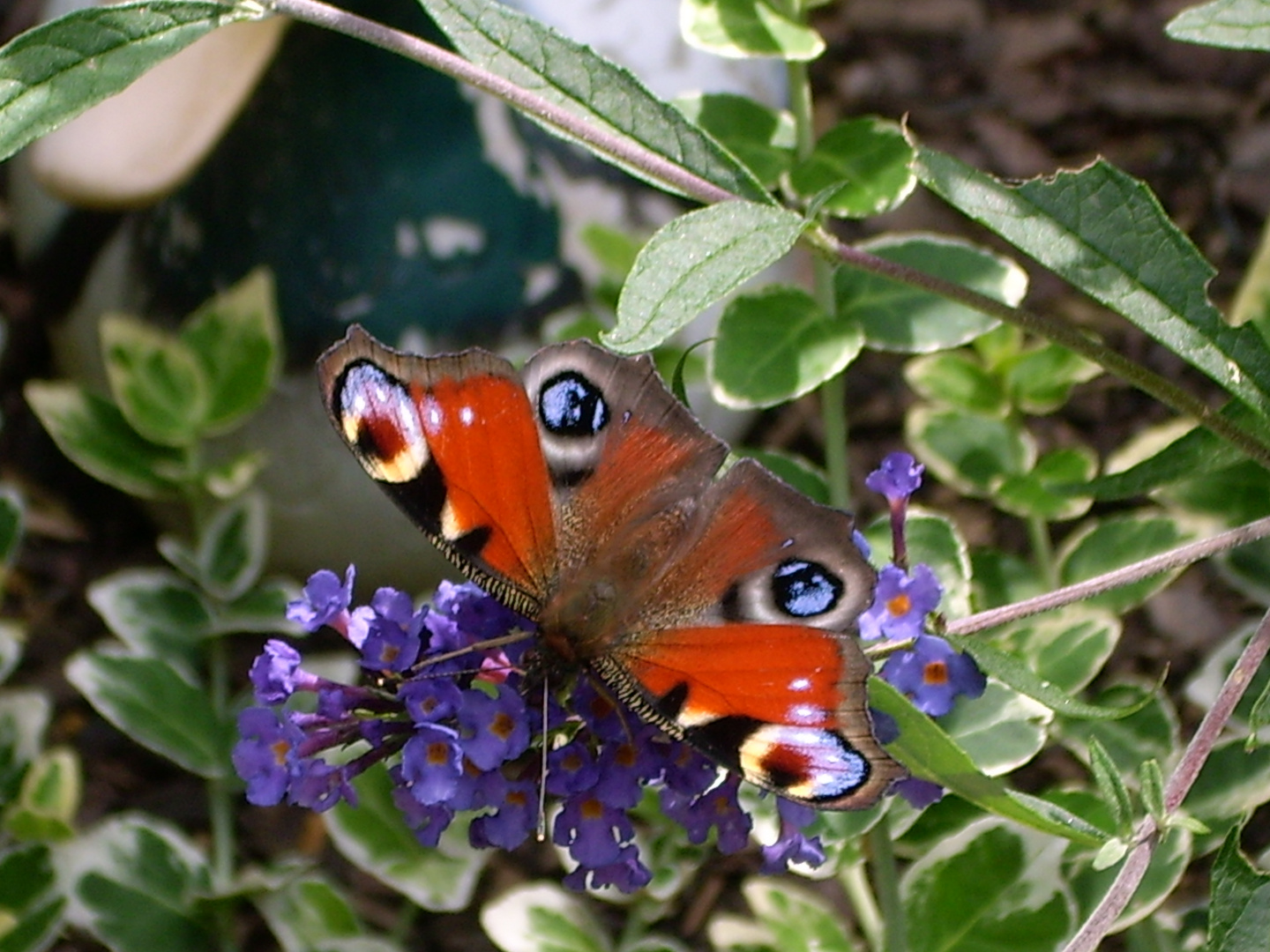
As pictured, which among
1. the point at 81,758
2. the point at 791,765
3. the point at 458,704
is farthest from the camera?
the point at 81,758

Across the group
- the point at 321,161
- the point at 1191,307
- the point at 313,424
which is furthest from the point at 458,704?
the point at 321,161

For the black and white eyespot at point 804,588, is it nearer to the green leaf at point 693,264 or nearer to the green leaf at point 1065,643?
the green leaf at point 693,264

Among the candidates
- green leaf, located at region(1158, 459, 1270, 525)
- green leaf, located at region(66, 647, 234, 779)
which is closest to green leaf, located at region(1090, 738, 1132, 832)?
green leaf, located at region(1158, 459, 1270, 525)

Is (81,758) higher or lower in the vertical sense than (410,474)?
higher

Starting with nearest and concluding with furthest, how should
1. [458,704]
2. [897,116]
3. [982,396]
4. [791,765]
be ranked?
[791,765], [458,704], [982,396], [897,116]

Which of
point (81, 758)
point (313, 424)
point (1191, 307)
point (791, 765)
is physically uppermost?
point (313, 424)

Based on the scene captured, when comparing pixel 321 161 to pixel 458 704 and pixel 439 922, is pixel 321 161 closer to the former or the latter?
pixel 439 922
